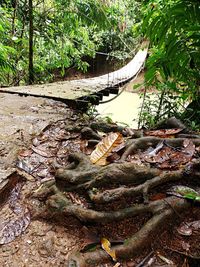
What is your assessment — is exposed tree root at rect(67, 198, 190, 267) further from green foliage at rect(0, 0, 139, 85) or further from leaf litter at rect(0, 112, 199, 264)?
green foliage at rect(0, 0, 139, 85)

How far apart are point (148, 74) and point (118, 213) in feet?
5.15

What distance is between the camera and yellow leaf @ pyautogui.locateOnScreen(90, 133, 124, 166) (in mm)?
1852

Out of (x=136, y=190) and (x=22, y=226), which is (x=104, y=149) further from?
(x=22, y=226)

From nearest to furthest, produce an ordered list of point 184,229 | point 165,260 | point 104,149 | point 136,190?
1. point 165,260
2. point 184,229
3. point 136,190
4. point 104,149

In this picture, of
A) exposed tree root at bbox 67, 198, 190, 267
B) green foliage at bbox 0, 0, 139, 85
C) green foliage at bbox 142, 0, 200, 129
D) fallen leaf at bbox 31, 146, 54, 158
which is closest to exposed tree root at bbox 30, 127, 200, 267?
exposed tree root at bbox 67, 198, 190, 267

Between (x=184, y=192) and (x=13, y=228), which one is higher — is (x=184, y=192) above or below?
above

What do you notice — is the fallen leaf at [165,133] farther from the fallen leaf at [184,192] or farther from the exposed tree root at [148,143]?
the fallen leaf at [184,192]

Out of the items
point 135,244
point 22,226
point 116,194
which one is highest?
point 116,194

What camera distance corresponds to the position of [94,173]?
1630 mm

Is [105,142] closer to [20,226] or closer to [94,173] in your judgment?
[94,173]

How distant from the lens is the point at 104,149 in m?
1.99

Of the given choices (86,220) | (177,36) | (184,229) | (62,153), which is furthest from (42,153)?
(177,36)

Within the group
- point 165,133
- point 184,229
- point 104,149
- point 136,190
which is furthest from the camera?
point 165,133

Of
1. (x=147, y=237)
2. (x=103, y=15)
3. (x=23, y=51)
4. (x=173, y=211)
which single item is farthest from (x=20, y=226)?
(x=23, y=51)
